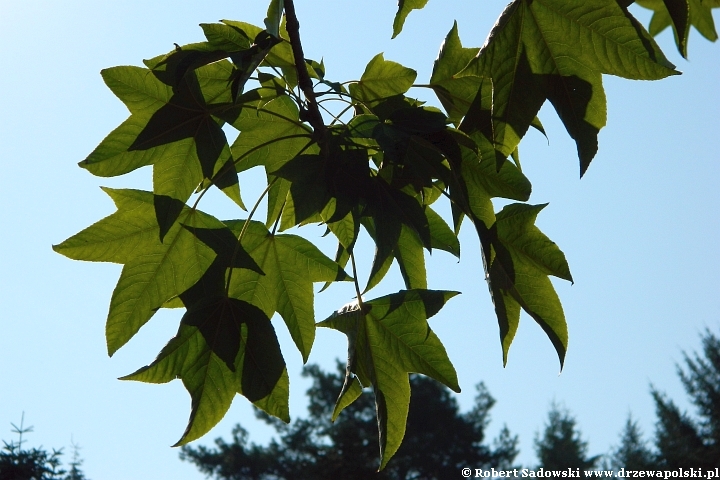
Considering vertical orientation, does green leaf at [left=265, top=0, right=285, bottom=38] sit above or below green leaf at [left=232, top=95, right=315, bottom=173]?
above

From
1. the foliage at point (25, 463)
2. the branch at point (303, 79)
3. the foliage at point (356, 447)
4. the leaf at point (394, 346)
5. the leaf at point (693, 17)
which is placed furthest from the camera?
the foliage at point (356, 447)

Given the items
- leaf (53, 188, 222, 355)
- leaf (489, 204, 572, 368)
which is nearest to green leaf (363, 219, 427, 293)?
leaf (489, 204, 572, 368)

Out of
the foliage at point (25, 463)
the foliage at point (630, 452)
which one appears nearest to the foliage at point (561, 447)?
the foliage at point (630, 452)

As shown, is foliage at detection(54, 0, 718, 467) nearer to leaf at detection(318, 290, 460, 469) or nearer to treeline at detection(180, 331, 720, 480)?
leaf at detection(318, 290, 460, 469)

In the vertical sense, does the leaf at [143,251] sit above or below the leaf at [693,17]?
below

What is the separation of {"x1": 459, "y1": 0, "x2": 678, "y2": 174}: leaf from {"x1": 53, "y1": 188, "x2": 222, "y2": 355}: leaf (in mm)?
445

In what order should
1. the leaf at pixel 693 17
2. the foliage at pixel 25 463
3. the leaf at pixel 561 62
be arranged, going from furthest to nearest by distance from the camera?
1. the foliage at pixel 25 463
2. the leaf at pixel 693 17
3. the leaf at pixel 561 62

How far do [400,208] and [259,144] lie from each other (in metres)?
0.27

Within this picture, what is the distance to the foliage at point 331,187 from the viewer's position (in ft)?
2.75

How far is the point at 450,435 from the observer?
1798 centimetres

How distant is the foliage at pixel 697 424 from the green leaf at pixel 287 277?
18.5m

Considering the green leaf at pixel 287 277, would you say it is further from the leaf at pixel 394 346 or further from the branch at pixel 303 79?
the branch at pixel 303 79

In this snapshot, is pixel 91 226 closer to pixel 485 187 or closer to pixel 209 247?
pixel 209 247

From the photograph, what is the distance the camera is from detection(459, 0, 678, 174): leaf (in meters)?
0.81
